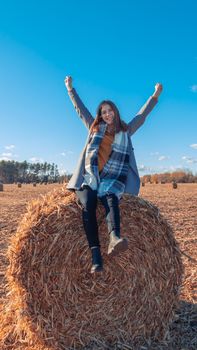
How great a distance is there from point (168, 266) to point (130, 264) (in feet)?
1.42

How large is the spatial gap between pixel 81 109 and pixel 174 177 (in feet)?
132

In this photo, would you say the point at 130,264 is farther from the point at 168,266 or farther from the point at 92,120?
the point at 92,120

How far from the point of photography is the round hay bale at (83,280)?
4.80m

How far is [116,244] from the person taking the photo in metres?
4.54

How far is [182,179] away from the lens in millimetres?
44062


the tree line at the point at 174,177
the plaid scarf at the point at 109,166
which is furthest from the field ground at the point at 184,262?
the tree line at the point at 174,177

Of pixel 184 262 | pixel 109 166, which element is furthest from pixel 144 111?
pixel 184 262

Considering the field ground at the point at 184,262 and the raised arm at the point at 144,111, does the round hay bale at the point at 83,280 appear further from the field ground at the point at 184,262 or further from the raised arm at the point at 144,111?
the raised arm at the point at 144,111

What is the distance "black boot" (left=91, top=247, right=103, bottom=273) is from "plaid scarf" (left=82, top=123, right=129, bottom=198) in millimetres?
611

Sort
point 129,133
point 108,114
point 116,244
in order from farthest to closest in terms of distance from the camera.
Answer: point 129,133
point 108,114
point 116,244

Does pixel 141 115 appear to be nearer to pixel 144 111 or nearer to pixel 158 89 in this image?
pixel 144 111

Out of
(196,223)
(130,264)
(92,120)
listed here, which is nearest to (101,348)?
(130,264)

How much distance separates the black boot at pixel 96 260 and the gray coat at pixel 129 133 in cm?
77

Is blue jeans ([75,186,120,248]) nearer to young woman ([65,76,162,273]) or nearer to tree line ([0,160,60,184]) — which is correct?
young woman ([65,76,162,273])
